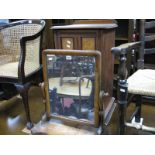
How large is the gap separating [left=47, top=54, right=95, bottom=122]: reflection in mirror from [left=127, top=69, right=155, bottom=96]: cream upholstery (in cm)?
22

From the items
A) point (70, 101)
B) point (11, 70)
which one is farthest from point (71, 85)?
point (11, 70)

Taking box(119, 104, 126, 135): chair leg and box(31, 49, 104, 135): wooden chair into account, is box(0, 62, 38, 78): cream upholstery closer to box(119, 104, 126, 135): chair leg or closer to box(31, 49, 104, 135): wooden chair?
box(31, 49, 104, 135): wooden chair

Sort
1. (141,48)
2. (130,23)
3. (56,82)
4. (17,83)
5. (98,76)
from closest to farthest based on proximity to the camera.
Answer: (98,76)
(56,82)
(141,48)
(17,83)
(130,23)

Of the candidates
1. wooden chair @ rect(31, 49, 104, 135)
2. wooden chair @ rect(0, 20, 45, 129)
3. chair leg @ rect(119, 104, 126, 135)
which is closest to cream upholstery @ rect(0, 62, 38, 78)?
wooden chair @ rect(0, 20, 45, 129)

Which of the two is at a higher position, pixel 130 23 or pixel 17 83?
pixel 130 23

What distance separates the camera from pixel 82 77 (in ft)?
3.83

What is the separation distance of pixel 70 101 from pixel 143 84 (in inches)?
17.3

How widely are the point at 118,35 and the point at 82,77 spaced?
1.12 m

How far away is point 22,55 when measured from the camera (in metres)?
1.45

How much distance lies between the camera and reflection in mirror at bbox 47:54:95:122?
1130 millimetres

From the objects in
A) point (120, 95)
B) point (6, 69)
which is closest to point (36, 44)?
point (6, 69)

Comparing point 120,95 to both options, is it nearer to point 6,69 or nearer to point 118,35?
point 6,69

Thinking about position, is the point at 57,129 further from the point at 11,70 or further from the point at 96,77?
the point at 11,70

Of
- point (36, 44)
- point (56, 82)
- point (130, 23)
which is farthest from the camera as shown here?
point (130, 23)
